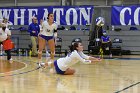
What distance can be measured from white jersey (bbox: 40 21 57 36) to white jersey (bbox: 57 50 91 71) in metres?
3.48

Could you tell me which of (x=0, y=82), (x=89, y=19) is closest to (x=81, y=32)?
(x=89, y=19)

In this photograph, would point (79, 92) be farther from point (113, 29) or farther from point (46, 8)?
point (46, 8)

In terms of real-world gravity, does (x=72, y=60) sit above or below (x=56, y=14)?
below

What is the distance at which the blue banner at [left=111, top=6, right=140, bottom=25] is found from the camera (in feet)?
66.2

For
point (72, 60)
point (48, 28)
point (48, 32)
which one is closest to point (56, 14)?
point (48, 32)

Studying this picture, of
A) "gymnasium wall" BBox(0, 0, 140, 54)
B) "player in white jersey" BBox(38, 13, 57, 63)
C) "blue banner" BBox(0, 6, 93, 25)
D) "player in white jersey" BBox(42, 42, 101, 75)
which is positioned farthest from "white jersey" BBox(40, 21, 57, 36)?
"blue banner" BBox(0, 6, 93, 25)

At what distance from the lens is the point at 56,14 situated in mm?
21484

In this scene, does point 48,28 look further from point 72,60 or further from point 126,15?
point 126,15

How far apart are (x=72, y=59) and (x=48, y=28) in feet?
12.5

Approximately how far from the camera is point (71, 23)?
21.3 metres

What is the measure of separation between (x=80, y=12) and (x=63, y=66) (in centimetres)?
1181

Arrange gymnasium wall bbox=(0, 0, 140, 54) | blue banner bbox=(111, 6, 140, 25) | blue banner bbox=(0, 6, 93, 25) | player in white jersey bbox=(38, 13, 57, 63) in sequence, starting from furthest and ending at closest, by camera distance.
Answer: blue banner bbox=(0, 6, 93, 25) → blue banner bbox=(111, 6, 140, 25) → gymnasium wall bbox=(0, 0, 140, 54) → player in white jersey bbox=(38, 13, 57, 63)

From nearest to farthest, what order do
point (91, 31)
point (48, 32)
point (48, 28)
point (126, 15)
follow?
point (48, 28), point (48, 32), point (126, 15), point (91, 31)

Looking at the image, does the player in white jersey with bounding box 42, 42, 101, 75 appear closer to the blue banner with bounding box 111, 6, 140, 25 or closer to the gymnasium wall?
the gymnasium wall
